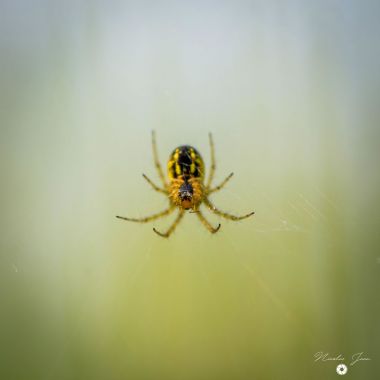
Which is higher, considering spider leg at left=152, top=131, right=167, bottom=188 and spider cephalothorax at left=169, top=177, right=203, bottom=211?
spider leg at left=152, top=131, right=167, bottom=188

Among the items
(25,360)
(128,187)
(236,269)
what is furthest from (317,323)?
(25,360)

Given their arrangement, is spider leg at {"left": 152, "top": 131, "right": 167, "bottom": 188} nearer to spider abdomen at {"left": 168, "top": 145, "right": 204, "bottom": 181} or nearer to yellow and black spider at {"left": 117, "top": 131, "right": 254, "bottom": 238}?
yellow and black spider at {"left": 117, "top": 131, "right": 254, "bottom": 238}

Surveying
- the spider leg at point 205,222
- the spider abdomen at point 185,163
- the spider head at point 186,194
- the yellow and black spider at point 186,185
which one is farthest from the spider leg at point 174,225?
the spider abdomen at point 185,163

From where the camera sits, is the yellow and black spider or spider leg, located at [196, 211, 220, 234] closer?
the yellow and black spider

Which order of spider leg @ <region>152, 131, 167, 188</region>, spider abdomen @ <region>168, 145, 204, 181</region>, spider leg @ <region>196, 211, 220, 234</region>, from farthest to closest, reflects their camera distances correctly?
spider leg @ <region>196, 211, 220, 234</region> → spider leg @ <region>152, 131, 167, 188</region> → spider abdomen @ <region>168, 145, 204, 181</region>

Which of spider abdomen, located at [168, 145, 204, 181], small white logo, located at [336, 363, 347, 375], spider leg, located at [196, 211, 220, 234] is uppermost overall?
spider abdomen, located at [168, 145, 204, 181]

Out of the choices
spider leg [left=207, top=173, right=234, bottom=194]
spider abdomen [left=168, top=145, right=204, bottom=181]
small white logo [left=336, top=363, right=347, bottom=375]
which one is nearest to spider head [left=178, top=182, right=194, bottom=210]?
spider abdomen [left=168, top=145, right=204, bottom=181]

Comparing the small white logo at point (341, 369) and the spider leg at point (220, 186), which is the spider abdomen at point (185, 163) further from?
the small white logo at point (341, 369)
